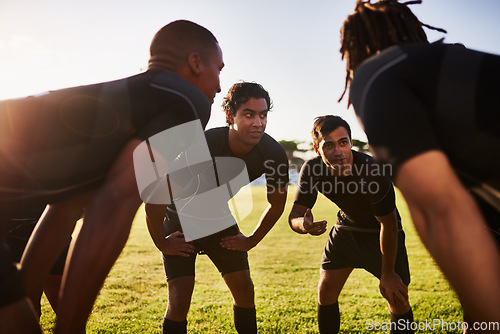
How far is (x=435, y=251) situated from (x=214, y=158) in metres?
2.92

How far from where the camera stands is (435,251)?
1.25 metres

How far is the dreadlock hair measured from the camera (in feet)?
5.58

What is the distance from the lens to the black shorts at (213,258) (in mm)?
3760

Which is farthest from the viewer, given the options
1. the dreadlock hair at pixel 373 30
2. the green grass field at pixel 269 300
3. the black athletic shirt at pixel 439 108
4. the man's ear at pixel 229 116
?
the green grass field at pixel 269 300

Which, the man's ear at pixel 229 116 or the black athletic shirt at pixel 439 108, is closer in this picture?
the black athletic shirt at pixel 439 108

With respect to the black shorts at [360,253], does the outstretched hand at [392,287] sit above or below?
below

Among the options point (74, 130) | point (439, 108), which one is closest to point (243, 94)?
point (74, 130)

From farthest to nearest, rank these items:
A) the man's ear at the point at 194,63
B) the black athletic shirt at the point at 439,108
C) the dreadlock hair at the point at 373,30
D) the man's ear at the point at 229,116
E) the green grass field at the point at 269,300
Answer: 1. the green grass field at the point at 269,300
2. the man's ear at the point at 229,116
3. the man's ear at the point at 194,63
4. the dreadlock hair at the point at 373,30
5. the black athletic shirt at the point at 439,108

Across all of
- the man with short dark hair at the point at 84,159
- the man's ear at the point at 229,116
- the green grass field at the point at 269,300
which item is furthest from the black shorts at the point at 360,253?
the man with short dark hair at the point at 84,159

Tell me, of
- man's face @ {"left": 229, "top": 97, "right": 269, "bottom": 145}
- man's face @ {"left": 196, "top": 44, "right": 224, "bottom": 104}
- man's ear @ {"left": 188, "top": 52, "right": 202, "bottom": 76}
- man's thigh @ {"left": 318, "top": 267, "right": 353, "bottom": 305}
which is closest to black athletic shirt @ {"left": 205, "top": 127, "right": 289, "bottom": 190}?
man's face @ {"left": 229, "top": 97, "right": 269, "bottom": 145}

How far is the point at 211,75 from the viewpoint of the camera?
2.03 meters

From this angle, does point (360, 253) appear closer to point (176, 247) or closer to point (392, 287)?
point (392, 287)

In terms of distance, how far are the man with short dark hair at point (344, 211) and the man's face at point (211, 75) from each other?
2151 mm

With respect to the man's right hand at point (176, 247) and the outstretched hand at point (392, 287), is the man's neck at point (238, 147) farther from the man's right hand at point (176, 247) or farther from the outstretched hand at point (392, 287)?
the outstretched hand at point (392, 287)
